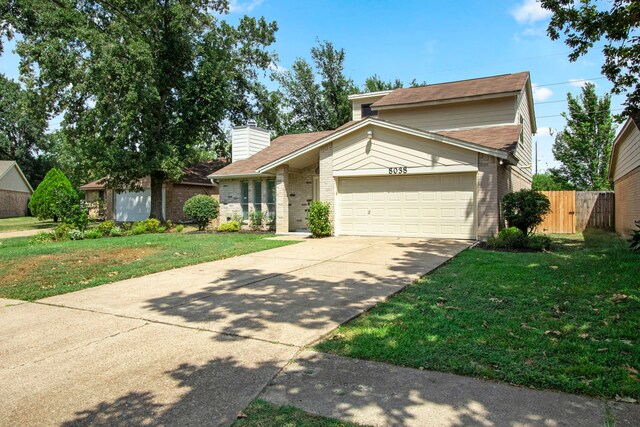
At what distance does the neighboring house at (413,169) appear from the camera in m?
12.7

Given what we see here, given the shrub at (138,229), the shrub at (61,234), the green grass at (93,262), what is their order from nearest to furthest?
the green grass at (93,262)
the shrub at (61,234)
the shrub at (138,229)

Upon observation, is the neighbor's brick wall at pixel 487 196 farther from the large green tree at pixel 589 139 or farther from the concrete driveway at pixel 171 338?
the large green tree at pixel 589 139

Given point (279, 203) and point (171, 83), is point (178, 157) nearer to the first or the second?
point (171, 83)

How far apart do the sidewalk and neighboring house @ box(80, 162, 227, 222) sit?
23.8 metres

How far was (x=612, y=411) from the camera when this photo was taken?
2805 millimetres

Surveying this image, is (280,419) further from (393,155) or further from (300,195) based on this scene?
(300,195)

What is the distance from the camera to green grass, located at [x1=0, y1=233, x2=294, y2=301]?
7465 millimetres

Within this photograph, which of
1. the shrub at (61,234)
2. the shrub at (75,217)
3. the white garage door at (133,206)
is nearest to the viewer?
the shrub at (61,234)

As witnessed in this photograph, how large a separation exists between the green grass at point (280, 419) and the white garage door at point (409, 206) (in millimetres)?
11000

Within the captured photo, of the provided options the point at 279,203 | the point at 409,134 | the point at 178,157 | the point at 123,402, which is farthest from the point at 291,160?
the point at 123,402

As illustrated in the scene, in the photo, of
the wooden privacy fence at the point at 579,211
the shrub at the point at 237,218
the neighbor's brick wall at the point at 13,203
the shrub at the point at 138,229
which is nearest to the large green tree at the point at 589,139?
the wooden privacy fence at the point at 579,211

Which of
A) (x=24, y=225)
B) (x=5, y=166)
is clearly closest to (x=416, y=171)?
(x=24, y=225)

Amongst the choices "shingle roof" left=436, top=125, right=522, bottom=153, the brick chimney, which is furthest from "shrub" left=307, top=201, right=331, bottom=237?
the brick chimney

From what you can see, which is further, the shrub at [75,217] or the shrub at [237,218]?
the shrub at [237,218]
